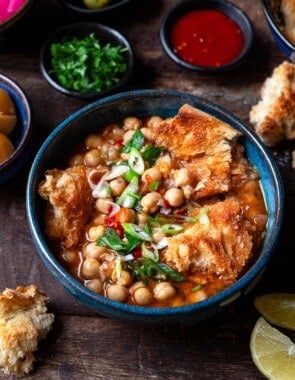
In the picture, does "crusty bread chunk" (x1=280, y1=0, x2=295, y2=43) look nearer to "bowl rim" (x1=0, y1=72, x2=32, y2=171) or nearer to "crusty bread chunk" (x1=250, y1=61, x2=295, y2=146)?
"crusty bread chunk" (x1=250, y1=61, x2=295, y2=146)

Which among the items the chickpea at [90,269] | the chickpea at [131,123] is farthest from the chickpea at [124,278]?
the chickpea at [131,123]

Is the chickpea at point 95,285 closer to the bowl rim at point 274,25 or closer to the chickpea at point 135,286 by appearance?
the chickpea at point 135,286

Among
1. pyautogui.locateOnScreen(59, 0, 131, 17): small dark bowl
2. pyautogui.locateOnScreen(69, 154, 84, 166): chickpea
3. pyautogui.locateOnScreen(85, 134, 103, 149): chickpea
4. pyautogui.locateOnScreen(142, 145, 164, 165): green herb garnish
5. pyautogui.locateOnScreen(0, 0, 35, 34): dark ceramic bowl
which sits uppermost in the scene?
pyautogui.locateOnScreen(0, 0, 35, 34): dark ceramic bowl

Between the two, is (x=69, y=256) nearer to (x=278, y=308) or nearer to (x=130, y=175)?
(x=130, y=175)

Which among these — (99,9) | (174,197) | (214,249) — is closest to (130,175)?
(174,197)

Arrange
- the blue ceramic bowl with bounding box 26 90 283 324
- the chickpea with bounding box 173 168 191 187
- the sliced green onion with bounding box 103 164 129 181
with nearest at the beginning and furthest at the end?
the blue ceramic bowl with bounding box 26 90 283 324, the chickpea with bounding box 173 168 191 187, the sliced green onion with bounding box 103 164 129 181

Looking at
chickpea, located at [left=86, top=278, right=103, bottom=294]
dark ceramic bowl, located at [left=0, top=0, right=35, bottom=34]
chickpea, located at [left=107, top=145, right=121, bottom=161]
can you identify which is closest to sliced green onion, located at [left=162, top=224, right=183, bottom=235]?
chickpea, located at [left=86, top=278, right=103, bottom=294]
